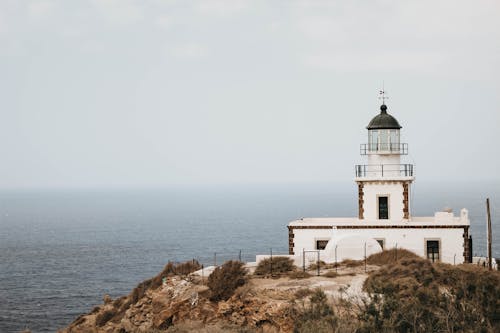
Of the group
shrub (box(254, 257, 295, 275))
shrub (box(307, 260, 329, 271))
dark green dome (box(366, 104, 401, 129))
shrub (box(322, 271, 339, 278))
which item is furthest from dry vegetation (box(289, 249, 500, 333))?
dark green dome (box(366, 104, 401, 129))

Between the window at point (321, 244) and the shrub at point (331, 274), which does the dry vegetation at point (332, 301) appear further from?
the window at point (321, 244)

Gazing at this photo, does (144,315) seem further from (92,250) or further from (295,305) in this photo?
(92,250)

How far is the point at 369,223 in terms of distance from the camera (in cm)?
3353

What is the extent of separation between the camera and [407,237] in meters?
33.0

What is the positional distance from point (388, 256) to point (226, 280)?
26.6ft

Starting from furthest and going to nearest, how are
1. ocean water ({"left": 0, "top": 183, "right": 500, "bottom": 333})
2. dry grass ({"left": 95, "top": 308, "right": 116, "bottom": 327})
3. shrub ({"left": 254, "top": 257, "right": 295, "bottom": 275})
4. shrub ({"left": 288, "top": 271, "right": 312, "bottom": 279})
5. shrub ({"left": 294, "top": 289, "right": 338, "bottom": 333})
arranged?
ocean water ({"left": 0, "top": 183, "right": 500, "bottom": 333}) < dry grass ({"left": 95, "top": 308, "right": 116, "bottom": 327}) < shrub ({"left": 254, "top": 257, "right": 295, "bottom": 275}) < shrub ({"left": 288, "top": 271, "right": 312, "bottom": 279}) < shrub ({"left": 294, "top": 289, "right": 338, "bottom": 333})

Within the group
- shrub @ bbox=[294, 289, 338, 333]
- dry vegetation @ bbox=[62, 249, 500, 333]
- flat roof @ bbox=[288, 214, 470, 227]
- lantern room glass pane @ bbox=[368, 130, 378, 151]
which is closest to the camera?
shrub @ bbox=[294, 289, 338, 333]

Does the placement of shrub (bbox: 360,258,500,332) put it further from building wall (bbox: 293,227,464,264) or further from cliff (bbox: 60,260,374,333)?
building wall (bbox: 293,227,464,264)

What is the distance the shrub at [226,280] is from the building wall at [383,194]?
30.2 ft

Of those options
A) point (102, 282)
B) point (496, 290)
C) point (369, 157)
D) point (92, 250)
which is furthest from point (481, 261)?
point (92, 250)

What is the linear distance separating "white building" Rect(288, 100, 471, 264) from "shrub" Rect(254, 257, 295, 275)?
7.34ft

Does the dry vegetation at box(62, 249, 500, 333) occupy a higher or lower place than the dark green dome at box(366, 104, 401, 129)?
lower

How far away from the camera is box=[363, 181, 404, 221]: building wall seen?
1346 inches

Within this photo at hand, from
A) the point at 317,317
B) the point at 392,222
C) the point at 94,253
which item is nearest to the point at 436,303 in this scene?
the point at 317,317
